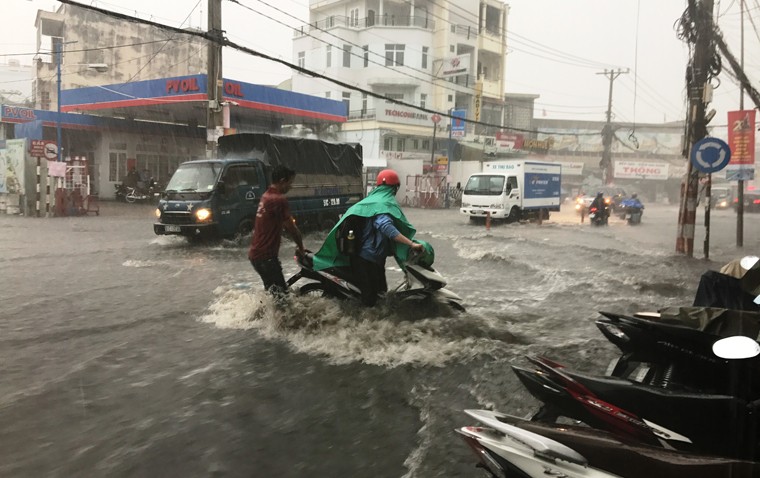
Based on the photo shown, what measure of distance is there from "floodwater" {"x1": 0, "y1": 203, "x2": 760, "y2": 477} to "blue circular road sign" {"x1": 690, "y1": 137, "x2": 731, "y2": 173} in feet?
7.88

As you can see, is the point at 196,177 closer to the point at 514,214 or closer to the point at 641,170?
the point at 514,214

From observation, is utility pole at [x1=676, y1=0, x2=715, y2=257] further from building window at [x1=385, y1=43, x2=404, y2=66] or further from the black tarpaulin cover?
building window at [x1=385, y1=43, x2=404, y2=66]

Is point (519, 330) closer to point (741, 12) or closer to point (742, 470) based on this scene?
point (742, 470)

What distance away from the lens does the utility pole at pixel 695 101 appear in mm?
11625

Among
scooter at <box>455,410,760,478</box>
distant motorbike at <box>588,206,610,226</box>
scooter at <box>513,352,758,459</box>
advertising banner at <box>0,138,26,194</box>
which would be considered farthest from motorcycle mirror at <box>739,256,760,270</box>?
advertising banner at <box>0,138,26,194</box>

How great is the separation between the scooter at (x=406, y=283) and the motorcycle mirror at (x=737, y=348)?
10.1 ft

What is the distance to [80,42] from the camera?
3469 cm

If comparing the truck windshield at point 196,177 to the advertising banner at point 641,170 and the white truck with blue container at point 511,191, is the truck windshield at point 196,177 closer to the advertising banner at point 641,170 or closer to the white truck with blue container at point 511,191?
the white truck with blue container at point 511,191

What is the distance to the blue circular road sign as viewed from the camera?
34.9ft

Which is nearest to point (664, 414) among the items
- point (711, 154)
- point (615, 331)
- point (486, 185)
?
point (615, 331)

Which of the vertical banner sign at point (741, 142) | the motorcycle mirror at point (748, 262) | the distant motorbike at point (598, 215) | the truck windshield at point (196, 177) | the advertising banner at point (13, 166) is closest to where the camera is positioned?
the motorcycle mirror at point (748, 262)

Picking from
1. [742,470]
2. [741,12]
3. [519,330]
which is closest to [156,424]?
[742,470]

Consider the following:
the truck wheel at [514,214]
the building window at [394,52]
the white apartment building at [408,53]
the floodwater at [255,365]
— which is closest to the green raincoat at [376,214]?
the floodwater at [255,365]

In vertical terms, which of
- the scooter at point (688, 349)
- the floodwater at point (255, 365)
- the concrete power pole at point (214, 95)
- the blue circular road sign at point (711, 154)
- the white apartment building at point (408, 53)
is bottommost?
the floodwater at point (255, 365)
